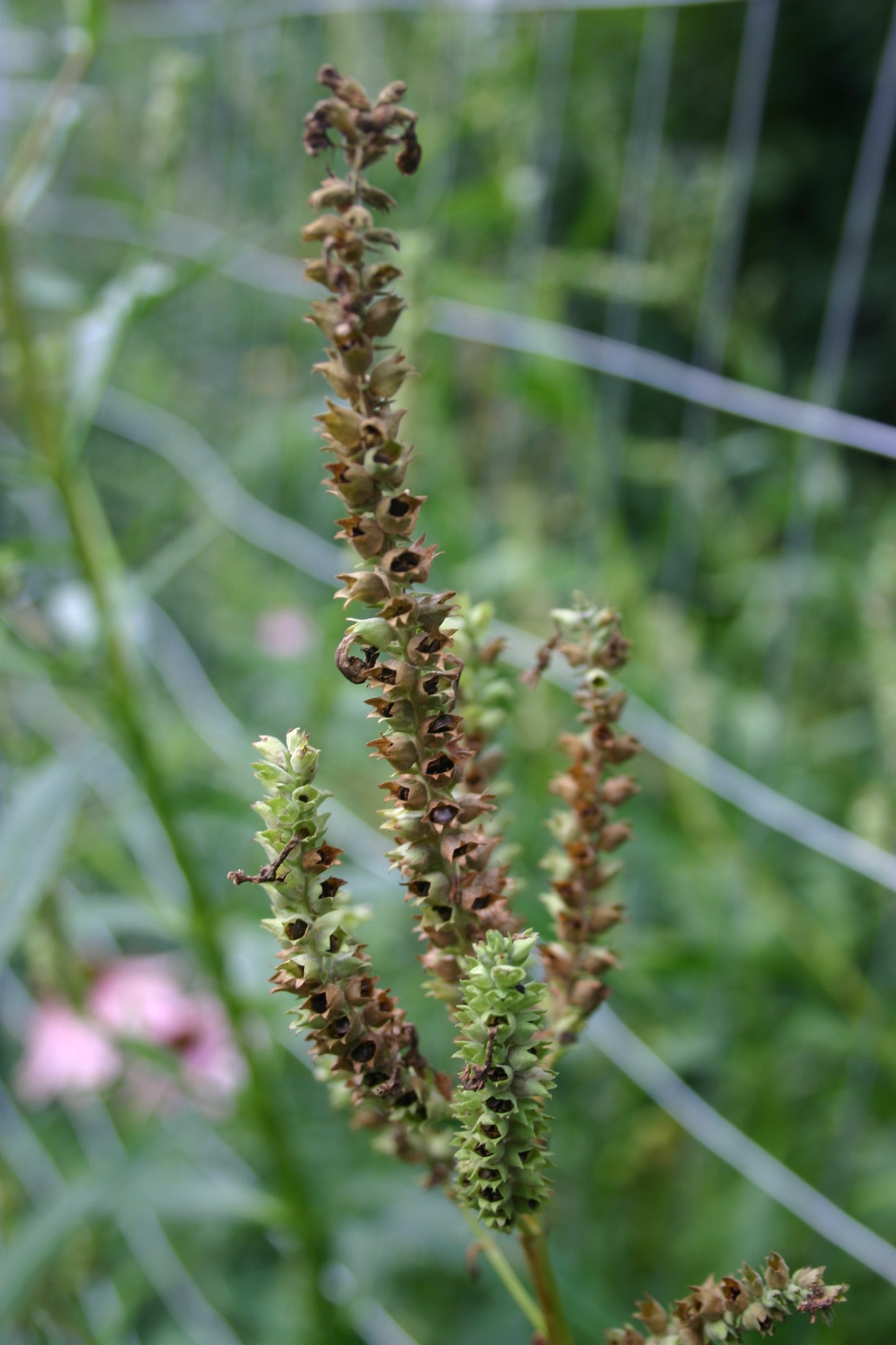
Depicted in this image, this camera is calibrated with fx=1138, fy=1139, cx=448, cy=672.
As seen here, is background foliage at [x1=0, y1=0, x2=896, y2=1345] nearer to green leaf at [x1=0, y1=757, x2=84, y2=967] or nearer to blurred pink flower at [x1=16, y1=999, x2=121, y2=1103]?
green leaf at [x1=0, y1=757, x2=84, y2=967]

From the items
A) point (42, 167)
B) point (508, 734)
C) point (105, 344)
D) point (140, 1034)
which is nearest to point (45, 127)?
point (42, 167)

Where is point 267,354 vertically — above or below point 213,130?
below

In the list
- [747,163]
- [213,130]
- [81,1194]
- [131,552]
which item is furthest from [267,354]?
[81,1194]

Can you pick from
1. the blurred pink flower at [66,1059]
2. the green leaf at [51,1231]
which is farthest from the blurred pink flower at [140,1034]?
the green leaf at [51,1231]

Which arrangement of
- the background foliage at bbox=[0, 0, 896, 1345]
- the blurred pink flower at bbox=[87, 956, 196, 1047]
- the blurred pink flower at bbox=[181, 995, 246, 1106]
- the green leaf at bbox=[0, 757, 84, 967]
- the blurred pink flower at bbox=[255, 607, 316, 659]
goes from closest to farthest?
1. the green leaf at bbox=[0, 757, 84, 967]
2. the background foliage at bbox=[0, 0, 896, 1345]
3. the blurred pink flower at bbox=[181, 995, 246, 1106]
4. the blurred pink flower at bbox=[87, 956, 196, 1047]
5. the blurred pink flower at bbox=[255, 607, 316, 659]

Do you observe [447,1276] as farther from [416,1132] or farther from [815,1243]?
[416,1132]

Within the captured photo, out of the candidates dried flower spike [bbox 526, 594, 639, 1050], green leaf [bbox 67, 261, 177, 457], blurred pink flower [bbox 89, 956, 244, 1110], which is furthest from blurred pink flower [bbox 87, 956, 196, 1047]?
dried flower spike [bbox 526, 594, 639, 1050]
